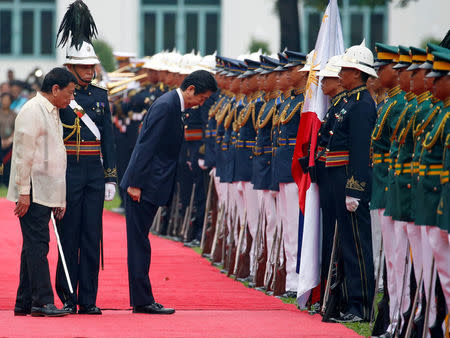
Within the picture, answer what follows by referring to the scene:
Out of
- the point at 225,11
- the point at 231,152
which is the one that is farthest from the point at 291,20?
the point at 225,11

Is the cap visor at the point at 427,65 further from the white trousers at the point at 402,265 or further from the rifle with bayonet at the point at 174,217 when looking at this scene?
the rifle with bayonet at the point at 174,217

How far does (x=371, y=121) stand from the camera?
916cm

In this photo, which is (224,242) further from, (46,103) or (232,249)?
(46,103)

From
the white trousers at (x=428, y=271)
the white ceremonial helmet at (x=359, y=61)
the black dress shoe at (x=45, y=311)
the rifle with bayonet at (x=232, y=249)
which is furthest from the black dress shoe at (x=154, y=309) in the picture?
the rifle with bayonet at (x=232, y=249)

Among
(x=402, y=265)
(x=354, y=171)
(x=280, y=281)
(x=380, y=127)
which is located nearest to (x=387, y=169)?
(x=380, y=127)

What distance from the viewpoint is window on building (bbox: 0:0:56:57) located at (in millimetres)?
39250

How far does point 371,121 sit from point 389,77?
51 centimetres

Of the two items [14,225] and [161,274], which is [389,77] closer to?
[161,274]

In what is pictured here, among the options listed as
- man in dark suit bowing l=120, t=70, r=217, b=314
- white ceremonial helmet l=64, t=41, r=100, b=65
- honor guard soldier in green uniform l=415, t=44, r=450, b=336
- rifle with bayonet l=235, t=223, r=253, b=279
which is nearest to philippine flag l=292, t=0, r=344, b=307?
man in dark suit bowing l=120, t=70, r=217, b=314

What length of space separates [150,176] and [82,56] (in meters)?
1.18

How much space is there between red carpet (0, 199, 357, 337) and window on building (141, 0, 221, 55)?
2463cm

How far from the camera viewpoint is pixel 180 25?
38812mm

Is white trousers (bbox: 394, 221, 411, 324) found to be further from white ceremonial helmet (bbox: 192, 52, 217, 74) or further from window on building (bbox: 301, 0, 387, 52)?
window on building (bbox: 301, 0, 387, 52)

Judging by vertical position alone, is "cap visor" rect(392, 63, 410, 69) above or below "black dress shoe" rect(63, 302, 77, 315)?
above
